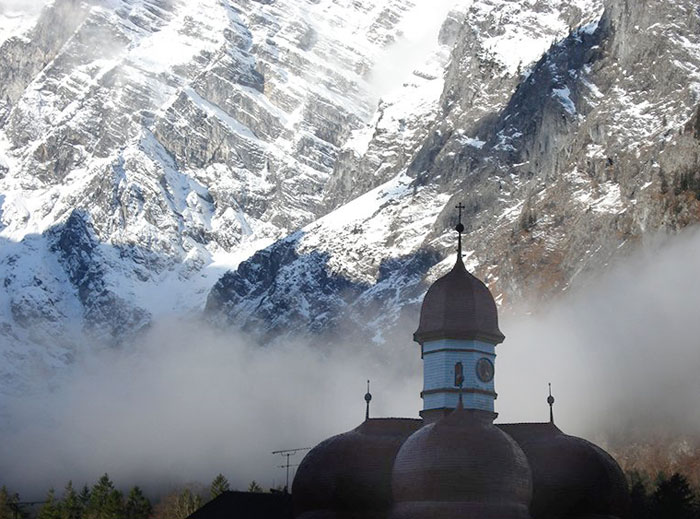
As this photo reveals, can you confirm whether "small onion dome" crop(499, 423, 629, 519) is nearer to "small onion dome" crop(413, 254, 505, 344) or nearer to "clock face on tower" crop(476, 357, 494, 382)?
"clock face on tower" crop(476, 357, 494, 382)

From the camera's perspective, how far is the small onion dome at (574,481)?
10562 cm

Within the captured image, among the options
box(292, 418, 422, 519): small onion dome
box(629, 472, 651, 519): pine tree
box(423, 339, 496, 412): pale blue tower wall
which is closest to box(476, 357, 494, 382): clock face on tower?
box(423, 339, 496, 412): pale blue tower wall

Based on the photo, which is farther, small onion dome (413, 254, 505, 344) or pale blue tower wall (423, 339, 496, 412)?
small onion dome (413, 254, 505, 344)

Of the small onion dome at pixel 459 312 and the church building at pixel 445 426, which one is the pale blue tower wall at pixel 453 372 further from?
the small onion dome at pixel 459 312

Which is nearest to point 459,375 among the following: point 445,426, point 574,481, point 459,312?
point 459,312

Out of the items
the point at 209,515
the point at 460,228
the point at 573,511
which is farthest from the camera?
the point at 209,515

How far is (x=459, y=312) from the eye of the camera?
360 ft

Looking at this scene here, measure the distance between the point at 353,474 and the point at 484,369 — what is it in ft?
34.9

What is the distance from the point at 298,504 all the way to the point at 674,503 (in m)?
39.9

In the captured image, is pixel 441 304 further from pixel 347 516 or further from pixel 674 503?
pixel 674 503

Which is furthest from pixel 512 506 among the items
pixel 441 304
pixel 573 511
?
pixel 441 304

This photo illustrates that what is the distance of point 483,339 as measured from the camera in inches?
4313

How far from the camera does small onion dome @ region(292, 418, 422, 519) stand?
358 feet

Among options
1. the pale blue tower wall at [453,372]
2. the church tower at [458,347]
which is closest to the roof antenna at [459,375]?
the church tower at [458,347]
